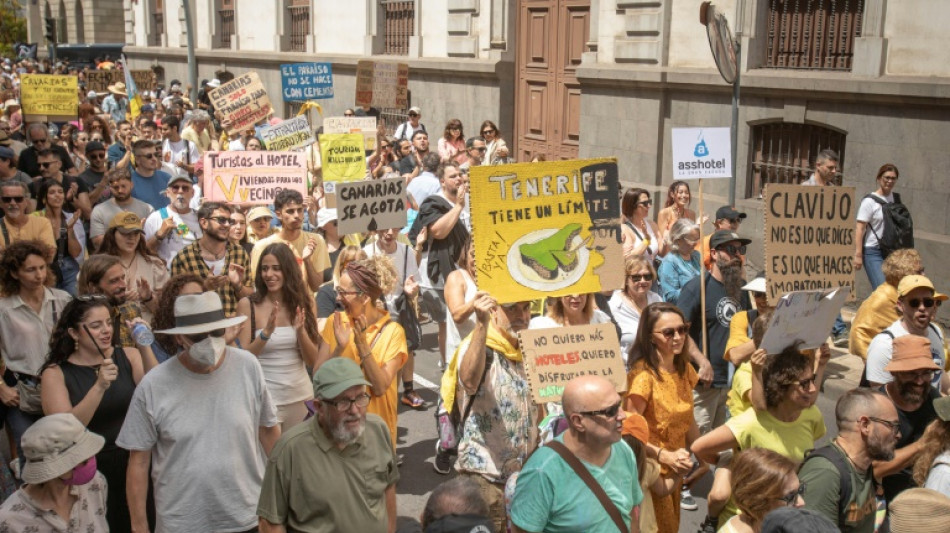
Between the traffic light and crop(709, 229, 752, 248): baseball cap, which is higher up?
the traffic light

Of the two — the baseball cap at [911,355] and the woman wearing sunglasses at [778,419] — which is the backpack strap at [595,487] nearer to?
the woman wearing sunglasses at [778,419]

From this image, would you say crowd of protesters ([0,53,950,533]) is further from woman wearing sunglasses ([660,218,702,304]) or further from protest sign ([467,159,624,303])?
protest sign ([467,159,624,303])

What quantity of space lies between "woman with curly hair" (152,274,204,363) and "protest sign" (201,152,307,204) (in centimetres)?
399

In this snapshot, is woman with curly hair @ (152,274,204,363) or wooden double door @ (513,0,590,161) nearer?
woman with curly hair @ (152,274,204,363)

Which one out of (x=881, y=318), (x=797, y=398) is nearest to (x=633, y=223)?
(x=881, y=318)

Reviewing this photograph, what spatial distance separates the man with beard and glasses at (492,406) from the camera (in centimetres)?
500

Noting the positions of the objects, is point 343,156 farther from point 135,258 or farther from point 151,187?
point 135,258

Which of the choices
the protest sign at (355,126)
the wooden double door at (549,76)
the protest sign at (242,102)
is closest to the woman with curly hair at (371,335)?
the protest sign at (355,126)

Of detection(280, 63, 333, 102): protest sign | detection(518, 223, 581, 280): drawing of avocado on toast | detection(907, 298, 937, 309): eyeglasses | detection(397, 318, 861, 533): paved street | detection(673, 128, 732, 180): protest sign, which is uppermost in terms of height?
detection(280, 63, 333, 102): protest sign

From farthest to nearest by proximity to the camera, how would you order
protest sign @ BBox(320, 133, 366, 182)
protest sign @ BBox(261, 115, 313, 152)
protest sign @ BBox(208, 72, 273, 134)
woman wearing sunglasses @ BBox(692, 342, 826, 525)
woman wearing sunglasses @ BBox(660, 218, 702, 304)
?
protest sign @ BBox(208, 72, 273, 134) → protest sign @ BBox(261, 115, 313, 152) → protest sign @ BBox(320, 133, 366, 182) → woman wearing sunglasses @ BBox(660, 218, 702, 304) → woman wearing sunglasses @ BBox(692, 342, 826, 525)

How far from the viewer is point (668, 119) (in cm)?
1433

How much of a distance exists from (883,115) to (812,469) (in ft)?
27.4

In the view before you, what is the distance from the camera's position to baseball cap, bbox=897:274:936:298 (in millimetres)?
5707

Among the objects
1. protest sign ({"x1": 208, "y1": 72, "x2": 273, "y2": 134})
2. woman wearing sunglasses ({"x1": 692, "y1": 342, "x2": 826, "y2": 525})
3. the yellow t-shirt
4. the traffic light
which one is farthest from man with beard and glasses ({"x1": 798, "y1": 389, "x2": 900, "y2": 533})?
the traffic light
